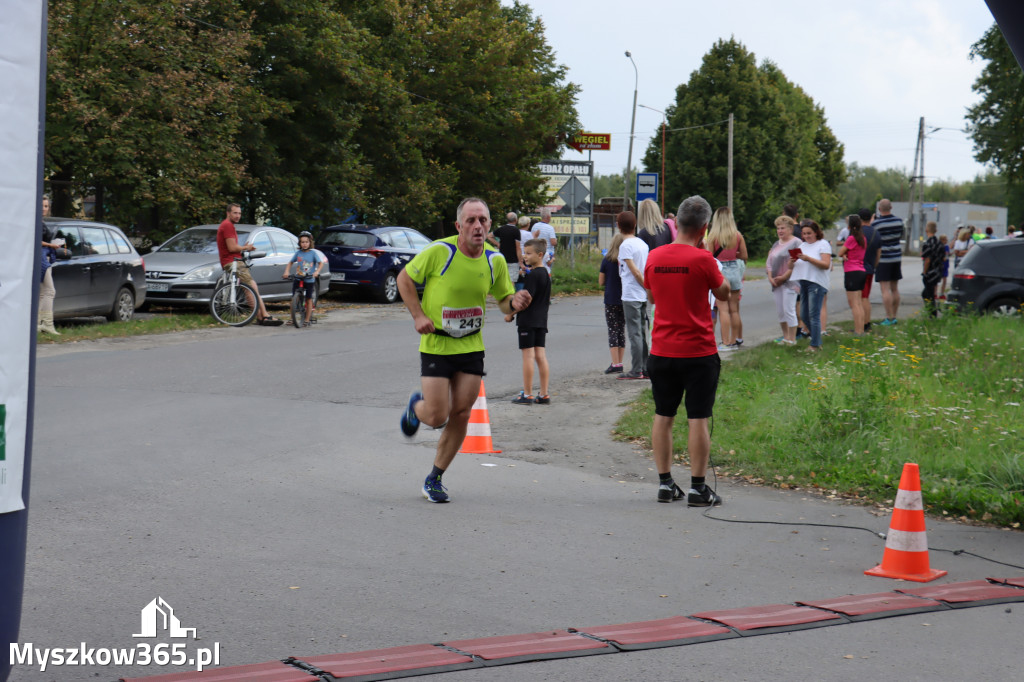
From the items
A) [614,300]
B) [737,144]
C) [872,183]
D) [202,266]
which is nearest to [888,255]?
[614,300]

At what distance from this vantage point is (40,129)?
314cm

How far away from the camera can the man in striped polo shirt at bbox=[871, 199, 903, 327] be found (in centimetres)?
1767

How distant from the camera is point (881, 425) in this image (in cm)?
881

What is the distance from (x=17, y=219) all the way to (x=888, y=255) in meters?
16.6

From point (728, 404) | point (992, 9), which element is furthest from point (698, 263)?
point (728, 404)

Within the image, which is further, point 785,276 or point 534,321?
point 785,276

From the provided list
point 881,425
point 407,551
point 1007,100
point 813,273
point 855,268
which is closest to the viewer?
point 407,551

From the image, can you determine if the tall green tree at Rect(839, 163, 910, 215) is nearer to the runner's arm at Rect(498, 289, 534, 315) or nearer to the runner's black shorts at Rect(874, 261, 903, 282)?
the runner's black shorts at Rect(874, 261, 903, 282)

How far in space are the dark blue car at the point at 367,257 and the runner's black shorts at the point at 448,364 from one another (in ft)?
58.0

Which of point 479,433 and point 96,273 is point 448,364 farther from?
point 96,273

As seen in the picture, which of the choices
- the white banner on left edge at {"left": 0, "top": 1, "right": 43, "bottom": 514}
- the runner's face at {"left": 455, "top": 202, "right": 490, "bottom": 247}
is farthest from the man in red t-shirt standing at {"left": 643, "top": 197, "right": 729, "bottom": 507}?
the white banner on left edge at {"left": 0, "top": 1, "right": 43, "bottom": 514}

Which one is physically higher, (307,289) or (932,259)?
(932,259)

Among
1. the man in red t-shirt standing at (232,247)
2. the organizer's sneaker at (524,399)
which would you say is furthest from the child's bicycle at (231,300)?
the organizer's sneaker at (524,399)

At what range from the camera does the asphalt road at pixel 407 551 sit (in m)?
4.36
